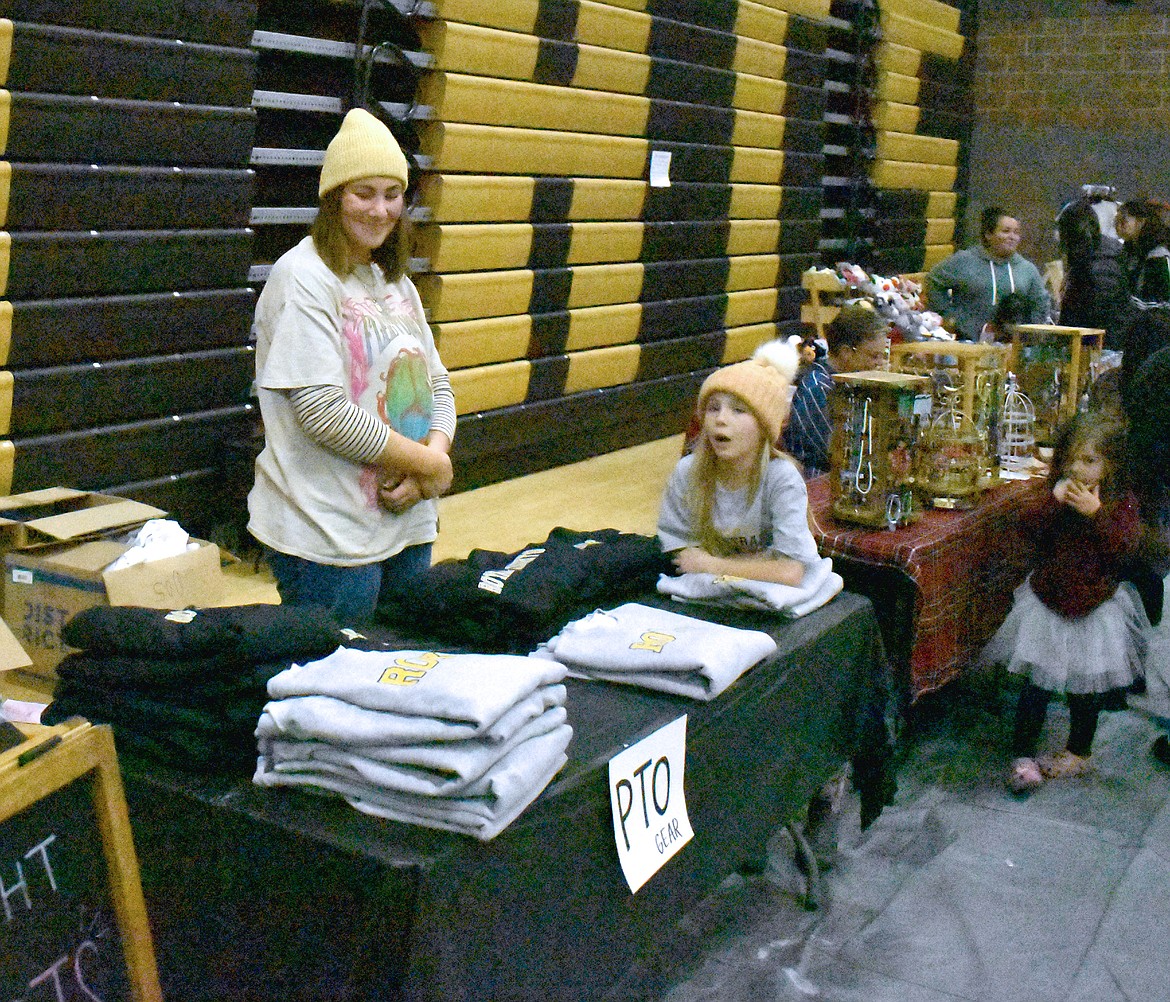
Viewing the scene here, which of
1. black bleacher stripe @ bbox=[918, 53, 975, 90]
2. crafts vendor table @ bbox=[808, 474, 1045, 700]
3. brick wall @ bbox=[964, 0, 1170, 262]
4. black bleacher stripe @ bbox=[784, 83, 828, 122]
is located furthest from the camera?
brick wall @ bbox=[964, 0, 1170, 262]

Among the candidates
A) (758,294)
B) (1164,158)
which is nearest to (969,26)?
(1164,158)

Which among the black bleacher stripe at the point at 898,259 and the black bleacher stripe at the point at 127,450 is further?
the black bleacher stripe at the point at 898,259

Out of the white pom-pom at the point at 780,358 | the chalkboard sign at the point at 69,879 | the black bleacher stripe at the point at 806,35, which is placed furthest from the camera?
the black bleacher stripe at the point at 806,35

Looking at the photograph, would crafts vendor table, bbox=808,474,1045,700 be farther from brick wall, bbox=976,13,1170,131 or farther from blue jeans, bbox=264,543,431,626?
brick wall, bbox=976,13,1170,131

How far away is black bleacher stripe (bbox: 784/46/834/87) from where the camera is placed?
26.3 ft

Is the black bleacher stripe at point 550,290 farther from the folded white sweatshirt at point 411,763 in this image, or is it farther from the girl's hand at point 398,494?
the folded white sweatshirt at point 411,763

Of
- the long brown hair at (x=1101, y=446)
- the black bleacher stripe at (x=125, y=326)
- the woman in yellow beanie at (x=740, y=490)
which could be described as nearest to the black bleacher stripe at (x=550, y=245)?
the black bleacher stripe at (x=125, y=326)

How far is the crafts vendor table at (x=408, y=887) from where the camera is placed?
54.7 inches

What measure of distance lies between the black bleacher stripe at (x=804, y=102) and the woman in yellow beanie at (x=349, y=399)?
6.18 meters

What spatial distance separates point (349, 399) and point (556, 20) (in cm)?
418

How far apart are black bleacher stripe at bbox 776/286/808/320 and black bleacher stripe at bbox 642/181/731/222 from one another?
0.93 metres

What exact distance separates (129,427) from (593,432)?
297 cm

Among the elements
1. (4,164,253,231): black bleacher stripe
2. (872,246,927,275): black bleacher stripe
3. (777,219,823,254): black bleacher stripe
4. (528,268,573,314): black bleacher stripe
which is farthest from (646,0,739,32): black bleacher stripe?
(4,164,253,231): black bleacher stripe

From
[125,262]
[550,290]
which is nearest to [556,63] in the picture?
[550,290]
